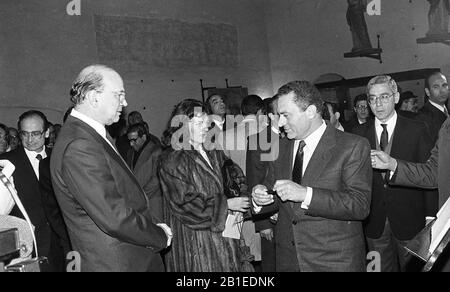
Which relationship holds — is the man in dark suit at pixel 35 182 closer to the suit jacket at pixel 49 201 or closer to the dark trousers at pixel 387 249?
the suit jacket at pixel 49 201

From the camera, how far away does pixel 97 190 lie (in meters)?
2.07

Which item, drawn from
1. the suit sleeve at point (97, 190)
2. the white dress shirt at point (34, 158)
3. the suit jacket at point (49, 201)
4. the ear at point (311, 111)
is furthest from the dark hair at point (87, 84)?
the white dress shirt at point (34, 158)

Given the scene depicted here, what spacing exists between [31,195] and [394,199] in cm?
279

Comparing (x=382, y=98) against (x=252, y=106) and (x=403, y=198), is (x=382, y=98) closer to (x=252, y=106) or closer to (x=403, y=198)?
(x=403, y=198)

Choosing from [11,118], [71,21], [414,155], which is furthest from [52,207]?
[71,21]

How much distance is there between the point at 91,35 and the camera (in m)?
11.5

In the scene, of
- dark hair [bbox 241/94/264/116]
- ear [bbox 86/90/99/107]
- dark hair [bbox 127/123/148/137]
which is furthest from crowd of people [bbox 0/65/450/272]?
dark hair [bbox 127/123/148/137]

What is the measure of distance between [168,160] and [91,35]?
30.3 feet

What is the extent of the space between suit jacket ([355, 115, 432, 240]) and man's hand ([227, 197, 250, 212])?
40.4 inches

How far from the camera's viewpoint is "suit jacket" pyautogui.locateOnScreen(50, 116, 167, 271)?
2.09 metres

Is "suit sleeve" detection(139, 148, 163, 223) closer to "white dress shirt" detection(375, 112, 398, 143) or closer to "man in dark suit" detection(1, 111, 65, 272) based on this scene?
"man in dark suit" detection(1, 111, 65, 272)

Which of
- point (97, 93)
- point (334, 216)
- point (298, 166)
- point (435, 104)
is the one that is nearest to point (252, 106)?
point (298, 166)

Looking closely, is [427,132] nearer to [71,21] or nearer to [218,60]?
[71,21]

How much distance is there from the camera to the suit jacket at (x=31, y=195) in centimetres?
369
